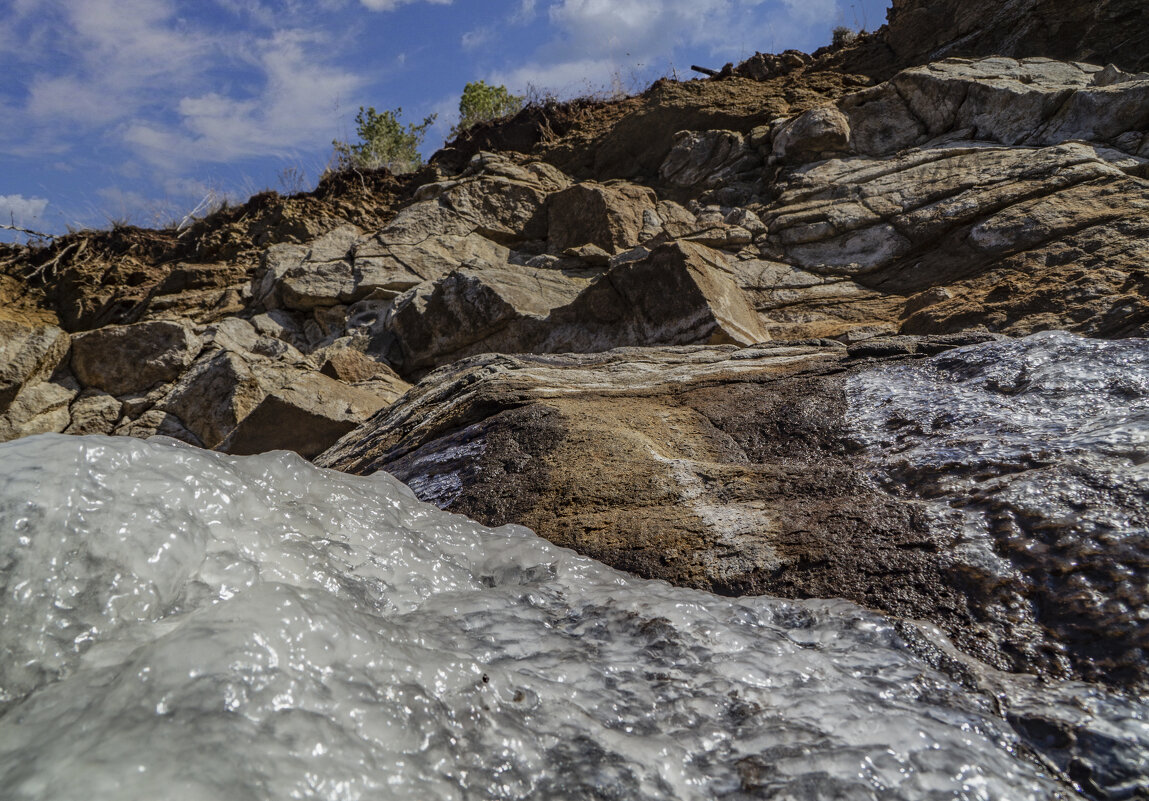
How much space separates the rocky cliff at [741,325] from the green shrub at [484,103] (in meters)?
0.92

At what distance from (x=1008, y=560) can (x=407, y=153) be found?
13718mm

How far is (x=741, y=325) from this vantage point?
5965 millimetres

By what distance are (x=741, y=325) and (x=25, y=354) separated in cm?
893

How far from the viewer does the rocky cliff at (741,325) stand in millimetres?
2227

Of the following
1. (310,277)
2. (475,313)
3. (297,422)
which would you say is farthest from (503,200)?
(297,422)

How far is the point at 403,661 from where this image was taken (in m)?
1.49

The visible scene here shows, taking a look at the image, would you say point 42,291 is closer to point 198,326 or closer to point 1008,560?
point 198,326

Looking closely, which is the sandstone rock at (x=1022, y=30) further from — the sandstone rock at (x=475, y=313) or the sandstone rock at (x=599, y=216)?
the sandstone rock at (x=475, y=313)

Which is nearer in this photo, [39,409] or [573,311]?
[573,311]

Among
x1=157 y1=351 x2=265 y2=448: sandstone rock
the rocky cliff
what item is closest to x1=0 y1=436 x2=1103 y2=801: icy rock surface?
the rocky cliff

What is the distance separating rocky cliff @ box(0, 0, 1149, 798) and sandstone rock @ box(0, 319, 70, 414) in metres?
0.03

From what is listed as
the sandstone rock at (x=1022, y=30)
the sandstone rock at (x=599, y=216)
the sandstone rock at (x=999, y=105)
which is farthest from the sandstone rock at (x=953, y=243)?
the sandstone rock at (x=1022, y=30)

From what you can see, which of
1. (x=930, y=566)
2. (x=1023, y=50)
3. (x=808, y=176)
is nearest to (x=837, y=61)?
(x=1023, y=50)

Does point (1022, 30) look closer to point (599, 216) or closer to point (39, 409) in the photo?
point (599, 216)
